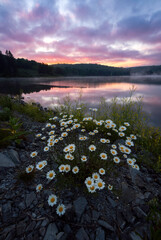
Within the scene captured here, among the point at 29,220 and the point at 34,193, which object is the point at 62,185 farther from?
the point at 29,220

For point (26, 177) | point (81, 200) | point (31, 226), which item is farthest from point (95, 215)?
point (26, 177)

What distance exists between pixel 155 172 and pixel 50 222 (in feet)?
9.10

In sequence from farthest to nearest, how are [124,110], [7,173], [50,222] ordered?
1. [124,110]
2. [7,173]
3. [50,222]

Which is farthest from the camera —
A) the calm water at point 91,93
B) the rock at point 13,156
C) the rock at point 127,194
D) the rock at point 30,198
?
the calm water at point 91,93

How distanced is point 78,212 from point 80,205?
108mm

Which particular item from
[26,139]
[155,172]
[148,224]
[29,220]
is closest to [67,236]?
[29,220]

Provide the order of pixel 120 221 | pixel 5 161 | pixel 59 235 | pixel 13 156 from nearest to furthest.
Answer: pixel 59 235, pixel 120 221, pixel 5 161, pixel 13 156

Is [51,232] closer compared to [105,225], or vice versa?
[51,232]

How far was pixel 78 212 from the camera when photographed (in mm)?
1835

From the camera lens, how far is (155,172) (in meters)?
2.96

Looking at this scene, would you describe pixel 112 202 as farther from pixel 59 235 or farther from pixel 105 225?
pixel 59 235

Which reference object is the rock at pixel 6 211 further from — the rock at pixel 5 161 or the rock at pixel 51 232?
the rock at pixel 5 161

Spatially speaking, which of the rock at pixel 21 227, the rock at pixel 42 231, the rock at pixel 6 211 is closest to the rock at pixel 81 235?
the rock at pixel 42 231

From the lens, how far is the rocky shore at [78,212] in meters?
1.60
